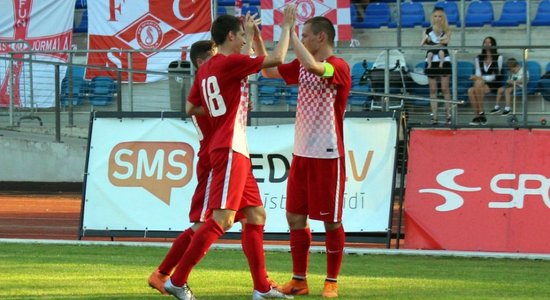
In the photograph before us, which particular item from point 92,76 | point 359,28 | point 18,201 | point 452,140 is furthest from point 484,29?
point 452,140

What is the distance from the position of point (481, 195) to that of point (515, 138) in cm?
70

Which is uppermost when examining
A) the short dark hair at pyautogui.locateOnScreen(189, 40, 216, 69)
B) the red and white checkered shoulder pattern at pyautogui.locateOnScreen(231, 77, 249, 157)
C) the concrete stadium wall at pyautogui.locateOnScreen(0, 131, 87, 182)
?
the short dark hair at pyautogui.locateOnScreen(189, 40, 216, 69)

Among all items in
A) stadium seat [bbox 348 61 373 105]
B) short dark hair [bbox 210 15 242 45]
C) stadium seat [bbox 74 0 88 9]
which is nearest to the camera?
short dark hair [bbox 210 15 242 45]

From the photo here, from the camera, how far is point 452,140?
12.6m

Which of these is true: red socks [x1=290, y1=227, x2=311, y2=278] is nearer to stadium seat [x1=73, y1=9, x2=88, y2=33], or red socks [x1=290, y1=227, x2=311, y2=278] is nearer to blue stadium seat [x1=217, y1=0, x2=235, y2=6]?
blue stadium seat [x1=217, y1=0, x2=235, y2=6]

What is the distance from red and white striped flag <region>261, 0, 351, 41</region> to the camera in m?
21.8

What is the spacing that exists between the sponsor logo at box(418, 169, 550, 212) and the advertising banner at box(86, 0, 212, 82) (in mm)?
10906

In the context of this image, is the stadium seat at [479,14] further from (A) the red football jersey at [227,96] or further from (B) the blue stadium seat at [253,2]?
(A) the red football jersey at [227,96]

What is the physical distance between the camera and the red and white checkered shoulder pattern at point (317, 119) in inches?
365

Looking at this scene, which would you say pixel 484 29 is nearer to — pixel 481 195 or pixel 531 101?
pixel 531 101

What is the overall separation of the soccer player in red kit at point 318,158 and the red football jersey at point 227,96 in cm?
78

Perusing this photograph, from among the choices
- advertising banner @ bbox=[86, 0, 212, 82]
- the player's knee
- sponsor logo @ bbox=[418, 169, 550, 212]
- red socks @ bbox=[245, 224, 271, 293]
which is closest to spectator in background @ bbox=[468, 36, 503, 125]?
advertising banner @ bbox=[86, 0, 212, 82]

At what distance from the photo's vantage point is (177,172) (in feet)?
43.7

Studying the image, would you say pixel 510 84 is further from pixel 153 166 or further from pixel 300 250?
pixel 300 250
